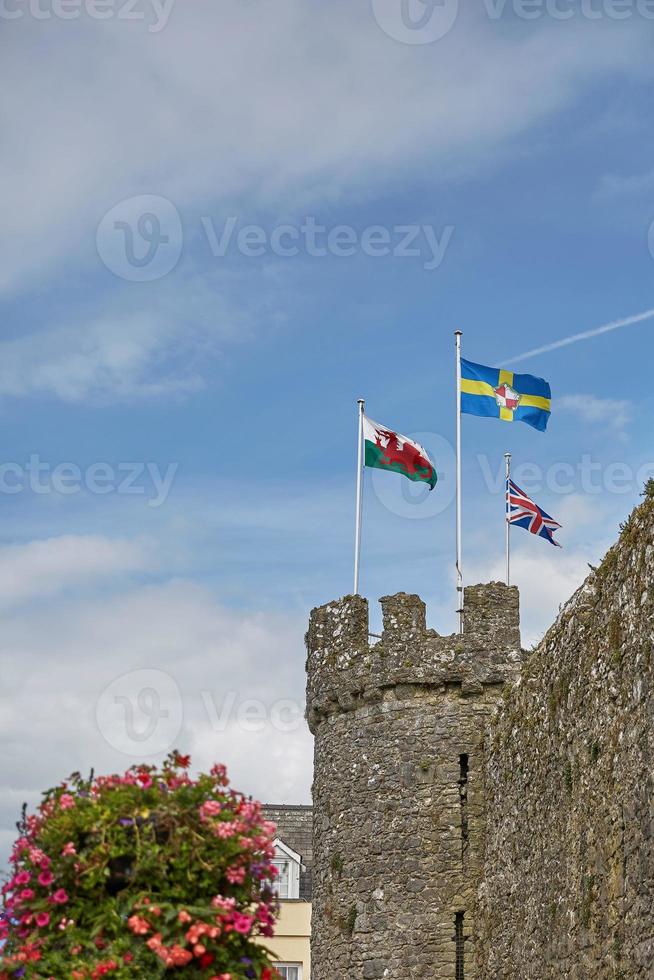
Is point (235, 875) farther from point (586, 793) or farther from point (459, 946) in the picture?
point (459, 946)

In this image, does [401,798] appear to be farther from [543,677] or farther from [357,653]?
[543,677]

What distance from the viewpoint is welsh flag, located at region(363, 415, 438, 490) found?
2058cm

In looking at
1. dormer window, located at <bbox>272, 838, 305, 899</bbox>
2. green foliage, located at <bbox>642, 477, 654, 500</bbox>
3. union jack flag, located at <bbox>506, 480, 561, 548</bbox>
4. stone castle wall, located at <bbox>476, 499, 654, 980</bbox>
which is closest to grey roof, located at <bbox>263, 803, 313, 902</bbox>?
dormer window, located at <bbox>272, 838, 305, 899</bbox>

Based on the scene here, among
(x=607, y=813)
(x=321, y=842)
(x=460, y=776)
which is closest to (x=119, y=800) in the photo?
(x=607, y=813)

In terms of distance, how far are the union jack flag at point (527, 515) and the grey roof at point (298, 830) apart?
1958cm

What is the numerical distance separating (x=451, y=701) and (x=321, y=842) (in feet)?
10.0

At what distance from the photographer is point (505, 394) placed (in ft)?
69.6

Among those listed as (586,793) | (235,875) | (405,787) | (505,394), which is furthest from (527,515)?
(235,875)

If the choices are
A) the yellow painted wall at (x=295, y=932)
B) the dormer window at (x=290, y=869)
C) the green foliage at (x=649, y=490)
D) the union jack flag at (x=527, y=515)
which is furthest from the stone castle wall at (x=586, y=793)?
the dormer window at (x=290, y=869)

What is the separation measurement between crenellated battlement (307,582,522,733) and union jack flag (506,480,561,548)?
94.0 inches

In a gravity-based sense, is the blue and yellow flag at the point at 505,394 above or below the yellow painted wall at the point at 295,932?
above

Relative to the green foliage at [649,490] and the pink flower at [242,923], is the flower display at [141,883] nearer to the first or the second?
the pink flower at [242,923]

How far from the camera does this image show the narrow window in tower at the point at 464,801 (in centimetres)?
1714

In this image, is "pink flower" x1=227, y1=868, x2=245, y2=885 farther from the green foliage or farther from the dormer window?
the dormer window
